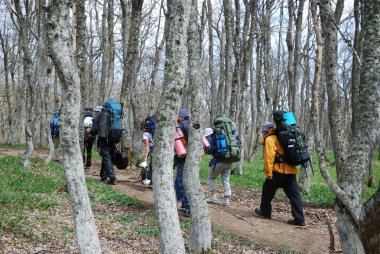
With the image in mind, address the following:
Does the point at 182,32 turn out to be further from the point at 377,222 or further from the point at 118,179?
the point at 118,179

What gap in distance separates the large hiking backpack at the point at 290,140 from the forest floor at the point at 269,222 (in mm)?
1391

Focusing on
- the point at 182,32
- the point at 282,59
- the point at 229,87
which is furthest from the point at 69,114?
the point at 282,59

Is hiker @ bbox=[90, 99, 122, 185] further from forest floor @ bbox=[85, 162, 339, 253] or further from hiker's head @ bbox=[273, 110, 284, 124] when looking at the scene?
hiker's head @ bbox=[273, 110, 284, 124]

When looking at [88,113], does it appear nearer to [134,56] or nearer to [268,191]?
[134,56]

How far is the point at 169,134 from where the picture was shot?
14.8 ft

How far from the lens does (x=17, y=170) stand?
9.90 meters

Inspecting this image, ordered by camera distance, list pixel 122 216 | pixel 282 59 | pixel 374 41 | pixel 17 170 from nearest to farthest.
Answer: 1. pixel 374 41
2. pixel 122 216
3. pixel 17 170
4. pixel 282 59

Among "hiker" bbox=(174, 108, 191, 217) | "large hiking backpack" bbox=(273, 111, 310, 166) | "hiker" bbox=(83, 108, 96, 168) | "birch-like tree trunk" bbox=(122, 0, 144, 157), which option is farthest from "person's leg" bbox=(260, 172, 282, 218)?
"birch-like tree trunk" bbox=(122, 0, 144, 157)

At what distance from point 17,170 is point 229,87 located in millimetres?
7965

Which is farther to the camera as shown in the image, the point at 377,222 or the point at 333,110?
the point at 333,110

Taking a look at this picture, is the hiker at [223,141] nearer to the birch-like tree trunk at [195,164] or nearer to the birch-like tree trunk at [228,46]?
the birch-like tree trunk at [195,164]

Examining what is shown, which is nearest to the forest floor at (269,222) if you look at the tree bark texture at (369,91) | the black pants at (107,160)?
the black pants at (107,160)

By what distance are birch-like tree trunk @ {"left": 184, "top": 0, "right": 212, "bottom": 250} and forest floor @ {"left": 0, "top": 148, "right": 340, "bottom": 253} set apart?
61.3 inches

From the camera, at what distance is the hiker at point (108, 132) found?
9478mm
